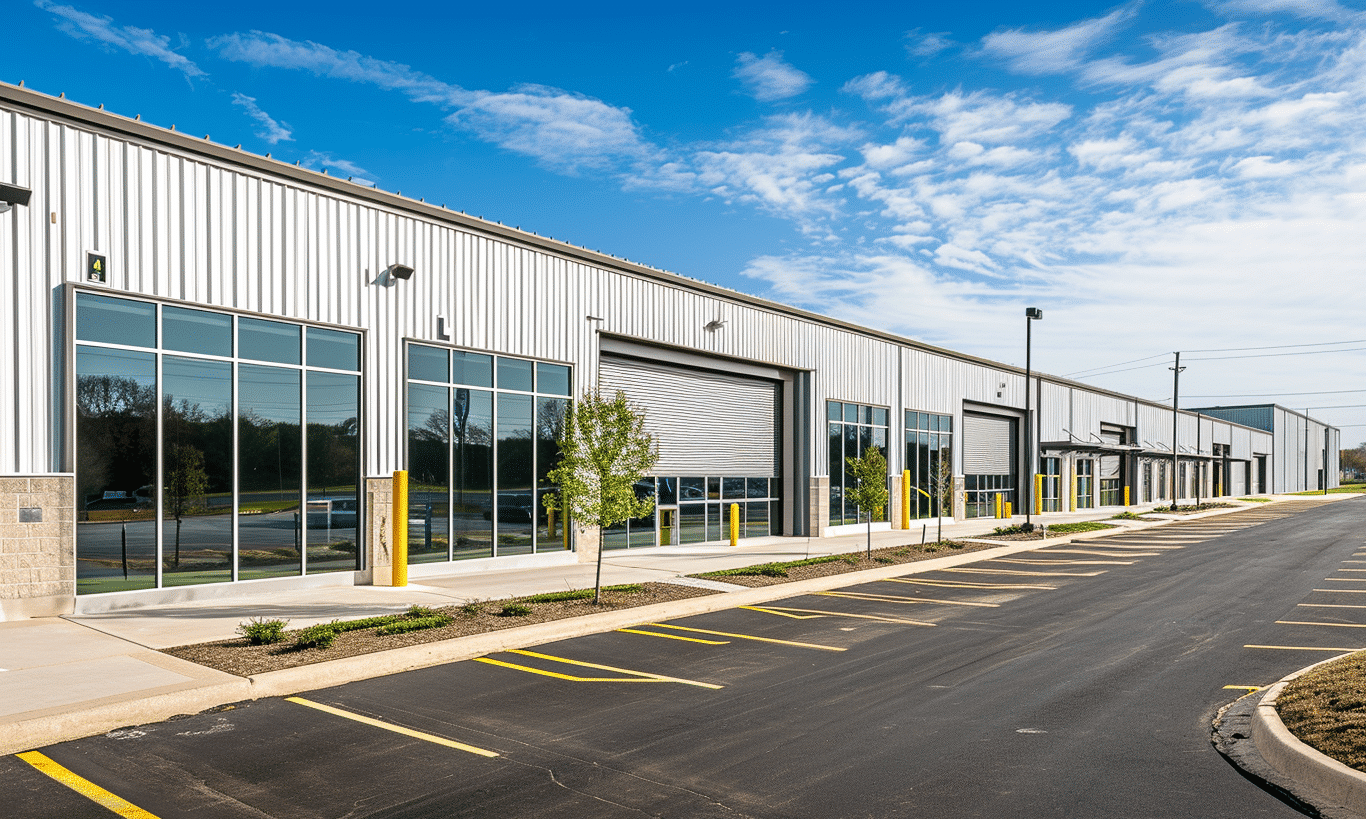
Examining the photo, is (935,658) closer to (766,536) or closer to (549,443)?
(549,443)

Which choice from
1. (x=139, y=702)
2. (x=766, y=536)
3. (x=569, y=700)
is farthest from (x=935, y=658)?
(x=766, y=536)

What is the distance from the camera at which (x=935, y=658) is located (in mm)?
11188

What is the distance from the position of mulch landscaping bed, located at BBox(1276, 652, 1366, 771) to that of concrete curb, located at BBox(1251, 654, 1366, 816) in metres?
0.08

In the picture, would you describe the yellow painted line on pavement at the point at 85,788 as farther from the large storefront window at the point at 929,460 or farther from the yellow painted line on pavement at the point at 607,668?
the large storefront window at the point at 929,460

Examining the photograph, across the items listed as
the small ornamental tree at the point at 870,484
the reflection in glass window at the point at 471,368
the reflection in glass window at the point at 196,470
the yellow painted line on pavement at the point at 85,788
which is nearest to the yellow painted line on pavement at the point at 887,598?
the small ornamental tree at the point at 870,484

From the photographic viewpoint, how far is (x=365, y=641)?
11.2 metres

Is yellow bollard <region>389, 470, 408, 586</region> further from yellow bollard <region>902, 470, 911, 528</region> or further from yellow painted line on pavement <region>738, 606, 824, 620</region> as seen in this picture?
yellow bollard <region>902, 470, 911, 528</region>

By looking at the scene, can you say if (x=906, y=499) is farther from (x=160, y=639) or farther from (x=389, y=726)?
(x=389, y=726)

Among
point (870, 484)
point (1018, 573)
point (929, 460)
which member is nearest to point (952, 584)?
point (1018, 573)

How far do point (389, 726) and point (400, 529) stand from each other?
31.5 feet

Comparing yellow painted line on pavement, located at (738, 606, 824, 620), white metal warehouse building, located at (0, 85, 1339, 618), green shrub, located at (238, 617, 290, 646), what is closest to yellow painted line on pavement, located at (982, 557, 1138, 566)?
white metal warehouse building, located at (0, 85, 1339, 618)

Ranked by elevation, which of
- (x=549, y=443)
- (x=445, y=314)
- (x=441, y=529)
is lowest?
(x=441, y=529)

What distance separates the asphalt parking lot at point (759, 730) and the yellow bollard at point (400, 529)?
5.93 m

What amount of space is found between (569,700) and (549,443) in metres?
12.2
